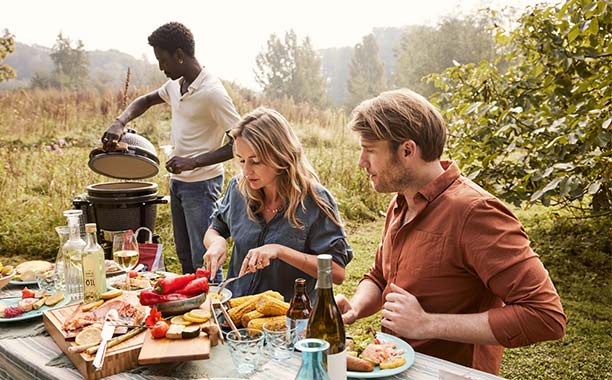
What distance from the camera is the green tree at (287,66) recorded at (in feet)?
68.5

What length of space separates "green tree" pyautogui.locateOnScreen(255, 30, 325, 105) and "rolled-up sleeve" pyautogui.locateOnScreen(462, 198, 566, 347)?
64.0 feet

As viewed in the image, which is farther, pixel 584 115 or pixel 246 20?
pixel 246 20

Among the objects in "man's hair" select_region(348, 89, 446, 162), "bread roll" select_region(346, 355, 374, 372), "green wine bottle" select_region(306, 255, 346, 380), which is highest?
"man's hair" select_region(348, 89, 446, 162)

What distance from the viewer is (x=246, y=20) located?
15.3 metres

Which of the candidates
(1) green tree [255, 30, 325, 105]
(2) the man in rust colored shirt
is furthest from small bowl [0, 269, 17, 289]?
(1) green tree [255, 30, 325, 105]

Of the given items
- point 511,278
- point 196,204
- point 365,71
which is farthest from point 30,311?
point 365,71

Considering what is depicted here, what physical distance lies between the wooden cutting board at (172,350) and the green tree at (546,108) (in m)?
1.77

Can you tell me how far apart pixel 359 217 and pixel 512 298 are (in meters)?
5.64

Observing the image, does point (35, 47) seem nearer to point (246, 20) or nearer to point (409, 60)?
point (246, 20)

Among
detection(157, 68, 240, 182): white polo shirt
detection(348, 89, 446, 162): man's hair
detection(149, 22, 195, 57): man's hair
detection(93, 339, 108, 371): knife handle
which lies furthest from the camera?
detection(157, 68, 240, 182): white polo shirt

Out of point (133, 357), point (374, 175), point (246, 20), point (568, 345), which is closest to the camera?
point (133, 357)

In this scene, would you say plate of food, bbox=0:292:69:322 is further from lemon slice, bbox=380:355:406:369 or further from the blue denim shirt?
lemon slice, bbox=380:355:406:369

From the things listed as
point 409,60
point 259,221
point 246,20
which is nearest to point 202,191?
point 259,221

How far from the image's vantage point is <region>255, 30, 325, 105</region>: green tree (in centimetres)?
2089
